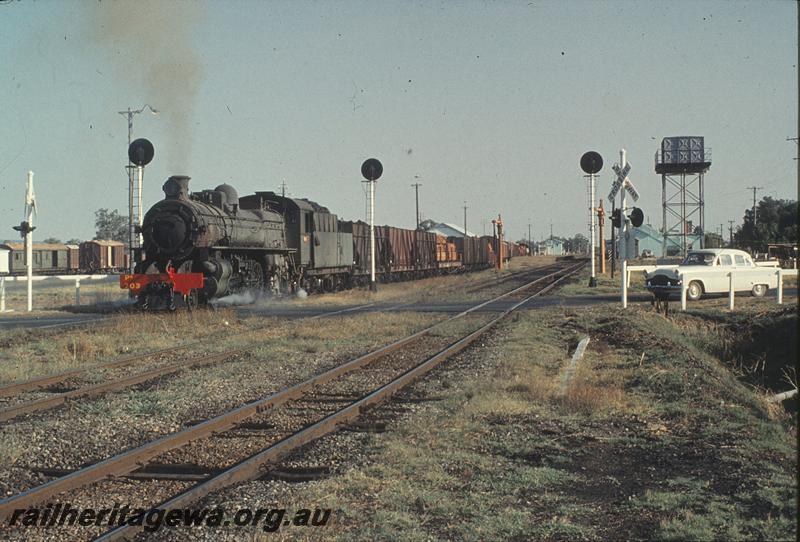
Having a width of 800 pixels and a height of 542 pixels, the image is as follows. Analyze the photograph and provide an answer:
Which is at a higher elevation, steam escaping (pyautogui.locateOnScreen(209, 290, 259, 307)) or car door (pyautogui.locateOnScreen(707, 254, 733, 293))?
car door (pyautogui.locateOnScreen(707, 254, 733, 293))

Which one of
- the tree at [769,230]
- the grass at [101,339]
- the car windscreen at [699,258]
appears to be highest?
the tree at [769,230]

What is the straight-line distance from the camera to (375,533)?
4.77m

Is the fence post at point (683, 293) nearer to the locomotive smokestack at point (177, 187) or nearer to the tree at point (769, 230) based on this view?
the locomotive smokestack at point (177, 187)

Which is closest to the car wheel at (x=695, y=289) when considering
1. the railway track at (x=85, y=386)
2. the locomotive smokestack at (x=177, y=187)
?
the railway track at (x=85, y=386)

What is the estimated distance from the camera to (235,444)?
7.37 metres

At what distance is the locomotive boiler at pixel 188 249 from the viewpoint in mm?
20219

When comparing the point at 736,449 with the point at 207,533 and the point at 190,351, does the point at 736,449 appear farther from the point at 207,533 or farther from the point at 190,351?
the point at 190,351

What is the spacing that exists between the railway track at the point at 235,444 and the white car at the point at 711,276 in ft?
43.7

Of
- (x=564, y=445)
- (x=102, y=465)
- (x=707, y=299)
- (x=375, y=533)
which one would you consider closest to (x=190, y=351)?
(x=102, y=465)

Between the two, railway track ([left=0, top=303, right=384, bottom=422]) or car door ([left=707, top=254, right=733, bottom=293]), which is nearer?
railway track ([left=0, top=303, right=384, bottom=422])

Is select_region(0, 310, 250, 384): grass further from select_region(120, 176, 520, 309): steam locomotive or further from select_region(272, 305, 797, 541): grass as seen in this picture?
select_region(272, 305, 797, 541): grass

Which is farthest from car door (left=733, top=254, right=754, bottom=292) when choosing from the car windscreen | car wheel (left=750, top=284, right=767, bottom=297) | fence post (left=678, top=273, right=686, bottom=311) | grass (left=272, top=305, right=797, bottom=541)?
grass (left=272, top=305, right=797, bottom=541)

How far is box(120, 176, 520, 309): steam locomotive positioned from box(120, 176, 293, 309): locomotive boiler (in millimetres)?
27

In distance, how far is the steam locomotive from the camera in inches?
801
